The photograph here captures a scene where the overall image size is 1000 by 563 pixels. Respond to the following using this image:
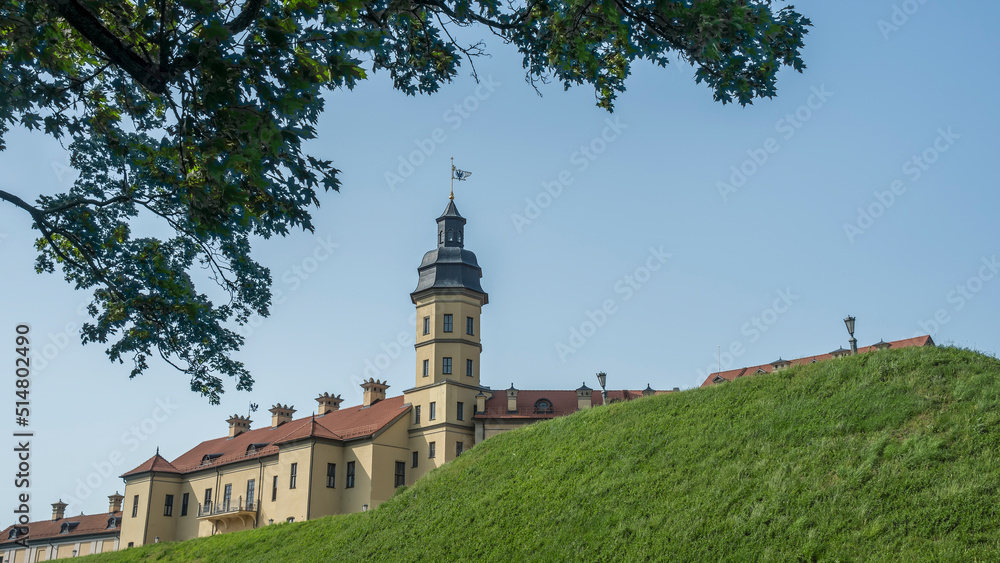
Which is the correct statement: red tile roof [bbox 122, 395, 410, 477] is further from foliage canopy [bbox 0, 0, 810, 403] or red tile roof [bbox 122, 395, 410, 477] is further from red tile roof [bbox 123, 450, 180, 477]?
foliage canopy [bbox 0, 0, 810, 403]

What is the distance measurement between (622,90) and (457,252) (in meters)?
38.1

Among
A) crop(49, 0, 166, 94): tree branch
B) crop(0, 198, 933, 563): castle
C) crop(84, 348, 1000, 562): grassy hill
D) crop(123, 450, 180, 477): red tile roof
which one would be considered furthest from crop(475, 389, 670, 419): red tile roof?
crop(49, 0, 166, 94): tree branch

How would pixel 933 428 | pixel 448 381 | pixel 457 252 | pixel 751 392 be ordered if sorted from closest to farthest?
pixel 933 428 < pixel 751 392 < pixel 448 381 < pixel 457 252

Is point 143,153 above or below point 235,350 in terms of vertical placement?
above

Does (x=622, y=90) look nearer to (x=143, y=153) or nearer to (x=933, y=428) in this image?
(x=143, y=153)

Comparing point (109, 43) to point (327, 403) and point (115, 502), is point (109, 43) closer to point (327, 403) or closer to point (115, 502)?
point (327, 403)

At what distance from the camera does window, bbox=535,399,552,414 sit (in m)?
45.8

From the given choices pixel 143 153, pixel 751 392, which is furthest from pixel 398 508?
pixel 143 153

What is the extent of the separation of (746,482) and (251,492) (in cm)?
3681

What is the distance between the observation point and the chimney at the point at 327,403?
55.1m

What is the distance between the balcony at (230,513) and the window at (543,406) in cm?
1787

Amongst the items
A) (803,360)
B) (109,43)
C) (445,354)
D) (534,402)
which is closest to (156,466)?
(445,354)

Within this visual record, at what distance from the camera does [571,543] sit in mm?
18688

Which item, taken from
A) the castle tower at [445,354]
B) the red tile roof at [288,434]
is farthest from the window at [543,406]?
the red tile roof at [288,434]
